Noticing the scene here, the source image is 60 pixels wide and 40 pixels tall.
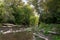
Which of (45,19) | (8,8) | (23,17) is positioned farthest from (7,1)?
(45,19)

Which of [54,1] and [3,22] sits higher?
[54,1]

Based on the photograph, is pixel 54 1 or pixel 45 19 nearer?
pixel 54 1

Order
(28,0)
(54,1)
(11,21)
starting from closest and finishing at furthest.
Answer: (54,1)
(11,21)
(28,0)

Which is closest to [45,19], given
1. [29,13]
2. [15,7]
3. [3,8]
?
[29,13]

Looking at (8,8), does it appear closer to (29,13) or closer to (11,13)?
(11,13)

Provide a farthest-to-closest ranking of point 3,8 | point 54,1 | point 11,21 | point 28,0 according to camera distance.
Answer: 1. point 28,0
2. point 11,21
3. point 3,8
4. point 54,1

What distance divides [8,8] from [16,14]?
6.35ft

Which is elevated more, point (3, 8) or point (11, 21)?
point (3, 8)

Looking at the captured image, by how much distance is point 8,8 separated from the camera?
91.8 ft

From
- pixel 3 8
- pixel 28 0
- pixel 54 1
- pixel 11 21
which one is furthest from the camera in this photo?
pixel 28 0

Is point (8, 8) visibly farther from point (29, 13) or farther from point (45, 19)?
point (45, 19)

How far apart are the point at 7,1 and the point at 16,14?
225cm

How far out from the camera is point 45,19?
29906mm

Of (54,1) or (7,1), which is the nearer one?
(54,1)
